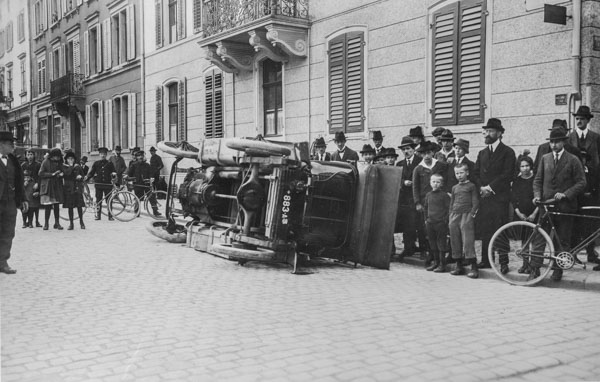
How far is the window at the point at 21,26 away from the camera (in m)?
44.1

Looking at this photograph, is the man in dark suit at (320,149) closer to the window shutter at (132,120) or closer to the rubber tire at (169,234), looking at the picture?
the rubber tire at (169,234)

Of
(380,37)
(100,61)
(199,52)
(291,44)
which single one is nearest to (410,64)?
(380,37)

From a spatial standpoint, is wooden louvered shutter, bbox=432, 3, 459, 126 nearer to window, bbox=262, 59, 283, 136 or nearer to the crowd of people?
the crowd of people

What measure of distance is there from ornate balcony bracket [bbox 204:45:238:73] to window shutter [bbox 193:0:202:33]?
2199 mm

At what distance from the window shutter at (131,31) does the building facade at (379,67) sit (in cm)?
348

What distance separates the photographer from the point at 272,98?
59.0 ft

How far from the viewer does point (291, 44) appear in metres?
16.3

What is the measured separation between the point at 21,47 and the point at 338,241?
41251 mm

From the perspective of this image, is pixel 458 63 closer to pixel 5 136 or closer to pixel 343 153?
pixel 343 153

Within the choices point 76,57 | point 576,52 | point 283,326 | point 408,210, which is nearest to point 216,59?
point 408,210

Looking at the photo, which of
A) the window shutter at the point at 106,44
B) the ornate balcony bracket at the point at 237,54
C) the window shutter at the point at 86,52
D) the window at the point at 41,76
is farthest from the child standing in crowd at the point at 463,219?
the window at the point at 41,76

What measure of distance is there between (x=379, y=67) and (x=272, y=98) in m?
4.45

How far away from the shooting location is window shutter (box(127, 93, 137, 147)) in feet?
85.5

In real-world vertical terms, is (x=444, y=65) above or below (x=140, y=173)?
above
